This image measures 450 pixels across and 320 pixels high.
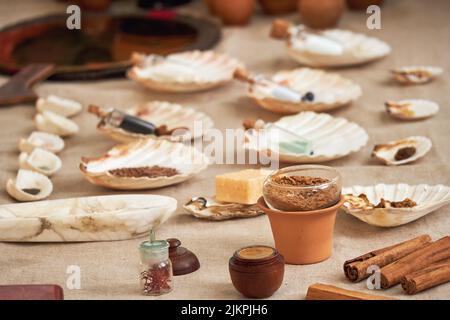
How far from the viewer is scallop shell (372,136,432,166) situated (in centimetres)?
246

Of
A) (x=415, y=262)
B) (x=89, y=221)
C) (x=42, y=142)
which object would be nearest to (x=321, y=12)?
(x=42, y=142)

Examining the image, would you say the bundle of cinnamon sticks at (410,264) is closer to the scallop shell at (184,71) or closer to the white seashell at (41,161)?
the white seashell at (41,161)

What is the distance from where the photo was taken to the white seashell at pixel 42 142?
2669 mm

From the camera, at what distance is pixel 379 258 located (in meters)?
1.81

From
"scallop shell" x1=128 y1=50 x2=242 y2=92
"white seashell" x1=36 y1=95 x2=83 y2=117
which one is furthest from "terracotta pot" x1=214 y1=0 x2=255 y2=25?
"white seashell" x1=36 y1=95 x2=83 y2=117

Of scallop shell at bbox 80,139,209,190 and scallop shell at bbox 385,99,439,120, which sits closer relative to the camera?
scallop shell at bbox 80,139,209,190

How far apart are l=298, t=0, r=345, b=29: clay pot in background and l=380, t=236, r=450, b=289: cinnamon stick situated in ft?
6.47

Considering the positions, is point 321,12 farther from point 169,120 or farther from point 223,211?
point 223,211

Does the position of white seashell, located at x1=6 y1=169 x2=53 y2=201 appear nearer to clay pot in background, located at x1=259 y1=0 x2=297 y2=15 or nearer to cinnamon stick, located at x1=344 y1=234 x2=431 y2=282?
cinnamon stick, located at x1=344 y1=234 x2=431 y2=282

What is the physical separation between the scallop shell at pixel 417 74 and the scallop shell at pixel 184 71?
1.85 ft

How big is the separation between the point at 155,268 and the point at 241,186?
1.41ft

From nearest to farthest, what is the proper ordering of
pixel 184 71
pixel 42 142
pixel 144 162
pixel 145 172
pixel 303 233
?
pixel 303 233 < pixel 145 172 < pixel 144 162 < pixel 42 142 < pixel 184 71

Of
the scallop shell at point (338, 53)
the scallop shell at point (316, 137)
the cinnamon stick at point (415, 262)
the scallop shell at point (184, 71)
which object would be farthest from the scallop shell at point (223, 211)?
the scallop shell at point (338, 53)
